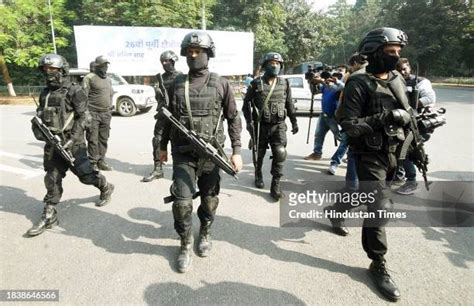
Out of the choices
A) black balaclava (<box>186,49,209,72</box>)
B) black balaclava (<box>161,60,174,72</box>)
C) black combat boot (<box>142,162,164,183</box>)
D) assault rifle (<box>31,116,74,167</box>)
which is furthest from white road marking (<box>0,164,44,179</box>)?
black balaclava (<box>186,49,209,72</box>)

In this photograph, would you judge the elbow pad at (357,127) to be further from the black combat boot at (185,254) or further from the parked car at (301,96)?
the parked car at (301,96)

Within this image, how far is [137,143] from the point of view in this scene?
765 centimetres

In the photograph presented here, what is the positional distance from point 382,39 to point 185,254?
8.03 feet

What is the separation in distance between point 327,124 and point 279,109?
178 cm

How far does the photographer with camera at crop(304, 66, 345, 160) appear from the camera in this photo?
425 centimetres

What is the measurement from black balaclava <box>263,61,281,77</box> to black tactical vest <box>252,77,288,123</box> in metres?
0.12

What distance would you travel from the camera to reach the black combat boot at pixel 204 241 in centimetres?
300

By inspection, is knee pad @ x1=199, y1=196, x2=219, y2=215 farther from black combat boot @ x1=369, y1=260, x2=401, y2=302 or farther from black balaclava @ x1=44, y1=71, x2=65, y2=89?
black balaclava @ x1=44, y1=71, x2=65, y2=89

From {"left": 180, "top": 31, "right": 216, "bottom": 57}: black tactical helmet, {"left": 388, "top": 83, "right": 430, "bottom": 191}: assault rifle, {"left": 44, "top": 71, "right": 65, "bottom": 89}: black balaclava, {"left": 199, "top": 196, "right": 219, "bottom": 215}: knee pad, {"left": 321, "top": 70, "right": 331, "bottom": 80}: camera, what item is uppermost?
{"left": 180, "top": 31, "right": 216, "bottom": 57}: black tactical helmet

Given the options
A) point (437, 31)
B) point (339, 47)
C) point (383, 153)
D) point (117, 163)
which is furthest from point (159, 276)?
point (339, 47)

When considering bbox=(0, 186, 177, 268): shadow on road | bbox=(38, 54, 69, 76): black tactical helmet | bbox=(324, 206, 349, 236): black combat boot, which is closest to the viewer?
bbox=(0, 186, 177, 268): shadow on road

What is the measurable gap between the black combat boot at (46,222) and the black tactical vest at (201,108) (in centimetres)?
189

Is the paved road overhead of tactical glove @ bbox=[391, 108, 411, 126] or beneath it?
beneath

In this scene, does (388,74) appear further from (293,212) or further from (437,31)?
(437,31)
